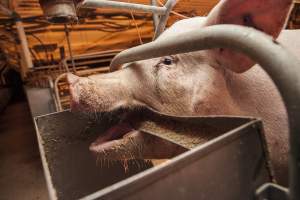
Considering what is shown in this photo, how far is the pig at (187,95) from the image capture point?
1056 millimetres

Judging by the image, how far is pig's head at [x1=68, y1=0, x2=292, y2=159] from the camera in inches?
39.1

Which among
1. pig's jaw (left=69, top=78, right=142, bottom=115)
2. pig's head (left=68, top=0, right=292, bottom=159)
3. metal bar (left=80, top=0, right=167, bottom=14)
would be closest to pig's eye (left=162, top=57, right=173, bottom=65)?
pig's head (left=68, top=0, right=292, bottom=159)

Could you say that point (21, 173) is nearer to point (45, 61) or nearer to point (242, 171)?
point (45, 61)

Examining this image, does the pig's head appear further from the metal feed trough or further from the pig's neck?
the metal feed trough

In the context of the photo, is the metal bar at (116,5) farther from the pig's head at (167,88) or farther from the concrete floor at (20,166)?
the concrete floor at (20,166)

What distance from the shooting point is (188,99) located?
1102 millimetres

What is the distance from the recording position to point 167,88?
1136 millimetres

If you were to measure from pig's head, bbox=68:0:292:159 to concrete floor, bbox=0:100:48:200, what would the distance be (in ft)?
6.34

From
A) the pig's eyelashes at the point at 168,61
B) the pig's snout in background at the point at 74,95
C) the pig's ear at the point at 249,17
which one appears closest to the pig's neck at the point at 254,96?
the pig's ear at the point at 249,17

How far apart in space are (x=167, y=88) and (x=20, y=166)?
306 cm

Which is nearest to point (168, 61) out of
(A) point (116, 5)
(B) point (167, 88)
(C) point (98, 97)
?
(B) point (167, 88)

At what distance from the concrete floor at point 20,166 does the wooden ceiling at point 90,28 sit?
1.55 m

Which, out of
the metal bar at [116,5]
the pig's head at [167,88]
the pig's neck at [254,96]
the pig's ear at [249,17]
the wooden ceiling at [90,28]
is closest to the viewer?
the pig's ear at [249,17]

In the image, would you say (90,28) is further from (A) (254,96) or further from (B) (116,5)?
(A) (254,96)
